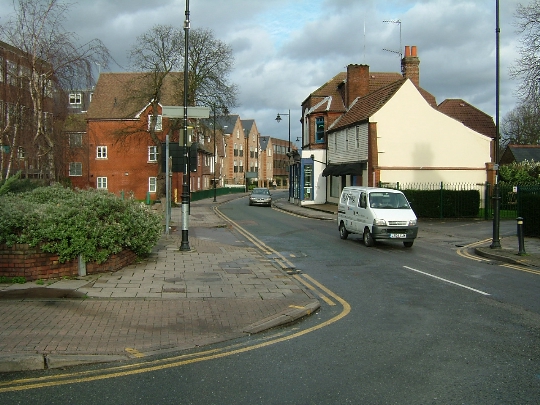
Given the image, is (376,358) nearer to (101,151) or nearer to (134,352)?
(134,352)

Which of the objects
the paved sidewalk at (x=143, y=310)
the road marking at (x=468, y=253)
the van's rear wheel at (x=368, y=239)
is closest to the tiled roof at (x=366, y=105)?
the road marking at (x=468, y=253)

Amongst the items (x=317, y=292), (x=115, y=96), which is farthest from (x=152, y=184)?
(x=317, y=292)

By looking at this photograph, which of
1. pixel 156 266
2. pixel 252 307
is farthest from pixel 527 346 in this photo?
pixel 156 266

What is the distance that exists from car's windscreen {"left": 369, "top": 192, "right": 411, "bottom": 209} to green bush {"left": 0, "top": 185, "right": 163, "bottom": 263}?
27.2ft

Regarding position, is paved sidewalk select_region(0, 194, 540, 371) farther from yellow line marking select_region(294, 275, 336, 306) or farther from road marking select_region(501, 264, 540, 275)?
road marking select_region(501, 264, 540, 275)

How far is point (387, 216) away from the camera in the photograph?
17.1 metres

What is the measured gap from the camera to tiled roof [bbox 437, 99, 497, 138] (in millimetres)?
48594

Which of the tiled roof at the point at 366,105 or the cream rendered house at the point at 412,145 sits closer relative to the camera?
the cream rendered house at the point at 412,145

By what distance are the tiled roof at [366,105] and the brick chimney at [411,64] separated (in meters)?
4.08

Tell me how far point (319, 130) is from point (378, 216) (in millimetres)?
27499

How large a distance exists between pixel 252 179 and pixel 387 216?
95569mm

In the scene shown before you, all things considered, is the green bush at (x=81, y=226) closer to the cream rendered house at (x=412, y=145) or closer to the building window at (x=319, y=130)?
the cream rendered house at (x=412, y=145)

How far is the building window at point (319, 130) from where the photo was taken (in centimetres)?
4353

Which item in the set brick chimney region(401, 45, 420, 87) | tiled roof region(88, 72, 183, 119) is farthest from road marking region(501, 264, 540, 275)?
tiled roof region(88, 72, 183, 119)
